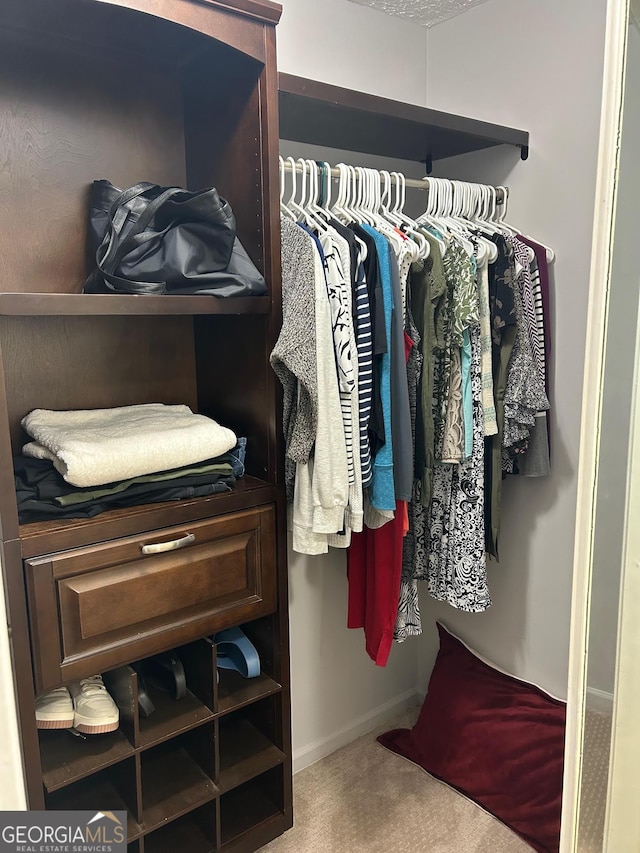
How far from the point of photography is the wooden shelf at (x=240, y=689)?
1492 millimetres

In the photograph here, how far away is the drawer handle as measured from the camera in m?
1.28

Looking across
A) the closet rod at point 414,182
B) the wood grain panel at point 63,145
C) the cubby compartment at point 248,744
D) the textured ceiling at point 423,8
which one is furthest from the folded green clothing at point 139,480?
the textured ceiling at point 423,8

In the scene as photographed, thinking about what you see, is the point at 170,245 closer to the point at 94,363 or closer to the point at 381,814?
the point at 94,363

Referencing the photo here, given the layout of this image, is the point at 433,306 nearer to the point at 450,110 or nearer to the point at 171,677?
the point at 450,110

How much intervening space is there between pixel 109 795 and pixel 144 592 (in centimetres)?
54

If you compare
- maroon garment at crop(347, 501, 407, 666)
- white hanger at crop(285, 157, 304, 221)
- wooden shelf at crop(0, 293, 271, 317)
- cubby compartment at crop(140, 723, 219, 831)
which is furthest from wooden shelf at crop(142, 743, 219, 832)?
white hanger at crop(285, 157, 304, 221)

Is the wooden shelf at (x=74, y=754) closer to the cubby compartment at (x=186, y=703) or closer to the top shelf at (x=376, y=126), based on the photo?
the cubby compartment at (x=186, y=703)

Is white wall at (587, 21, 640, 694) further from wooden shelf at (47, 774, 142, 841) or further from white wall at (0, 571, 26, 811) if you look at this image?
wooden shelf at (47, 774, 142, 841)

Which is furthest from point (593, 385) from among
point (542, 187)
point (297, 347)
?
point (542, 187)

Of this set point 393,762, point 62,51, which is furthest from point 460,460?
point 62,51

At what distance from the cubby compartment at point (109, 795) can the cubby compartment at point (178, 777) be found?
0.11ft

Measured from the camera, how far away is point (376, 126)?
1.70m

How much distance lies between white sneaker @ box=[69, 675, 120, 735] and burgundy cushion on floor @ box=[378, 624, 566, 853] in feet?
3.67

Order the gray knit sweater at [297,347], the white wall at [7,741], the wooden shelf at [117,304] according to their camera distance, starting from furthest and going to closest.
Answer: the gray knit sweater at [297,347], the wooden shelf at [117,304], the white wall at [7,741]
